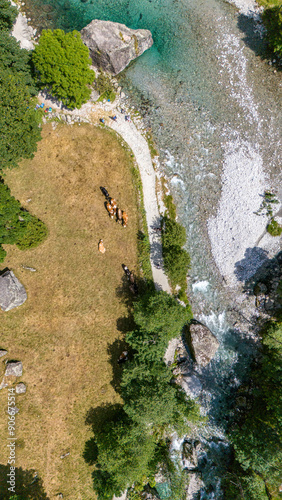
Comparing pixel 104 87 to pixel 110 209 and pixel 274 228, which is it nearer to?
pixel 110 209

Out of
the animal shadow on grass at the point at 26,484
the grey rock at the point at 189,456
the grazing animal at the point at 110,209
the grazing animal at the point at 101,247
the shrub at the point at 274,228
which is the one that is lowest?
the animal shadow on grass at the point at 26,484

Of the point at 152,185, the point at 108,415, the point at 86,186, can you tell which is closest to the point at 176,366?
the point at 108,415

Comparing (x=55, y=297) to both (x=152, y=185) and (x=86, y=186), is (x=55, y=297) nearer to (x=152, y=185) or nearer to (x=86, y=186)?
(x=86, y=186)

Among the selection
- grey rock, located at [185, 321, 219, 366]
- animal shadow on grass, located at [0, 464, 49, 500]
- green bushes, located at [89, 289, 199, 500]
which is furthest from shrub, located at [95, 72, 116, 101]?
animal shadow on grass, located at [0, 464, 49, 500]

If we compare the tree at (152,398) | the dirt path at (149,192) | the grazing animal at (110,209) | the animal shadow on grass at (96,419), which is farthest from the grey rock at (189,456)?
the grazing animal at (110,209)

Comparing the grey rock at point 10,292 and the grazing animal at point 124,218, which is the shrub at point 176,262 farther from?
the grey rock at point 10,292
